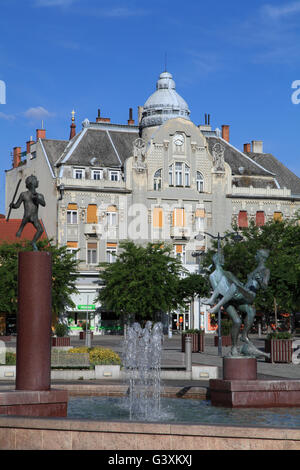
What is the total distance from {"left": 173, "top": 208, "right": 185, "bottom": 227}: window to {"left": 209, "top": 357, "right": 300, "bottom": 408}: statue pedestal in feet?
147

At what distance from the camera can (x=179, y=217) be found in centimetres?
6312

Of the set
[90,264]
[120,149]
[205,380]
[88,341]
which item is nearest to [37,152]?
[120,149]

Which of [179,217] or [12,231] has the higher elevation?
[179,217]

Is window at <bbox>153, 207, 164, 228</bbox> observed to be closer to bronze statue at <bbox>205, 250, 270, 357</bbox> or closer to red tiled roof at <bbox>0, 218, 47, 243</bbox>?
red tiled roof at <bbox>0, 218, 47, 243</bbox>

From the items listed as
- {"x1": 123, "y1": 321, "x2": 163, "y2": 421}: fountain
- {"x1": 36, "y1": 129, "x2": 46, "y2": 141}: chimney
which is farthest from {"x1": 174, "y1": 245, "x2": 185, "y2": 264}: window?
{"x1": 123, "y1": 321, "x2": 163, "y2": 421}: fountain

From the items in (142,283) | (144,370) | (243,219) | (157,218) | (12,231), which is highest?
(243,219)

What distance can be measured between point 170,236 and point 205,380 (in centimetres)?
3816

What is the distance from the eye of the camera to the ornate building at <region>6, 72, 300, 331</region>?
198ft

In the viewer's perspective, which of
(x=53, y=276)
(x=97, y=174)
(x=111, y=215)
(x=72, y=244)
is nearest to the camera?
(x=53, y=276)

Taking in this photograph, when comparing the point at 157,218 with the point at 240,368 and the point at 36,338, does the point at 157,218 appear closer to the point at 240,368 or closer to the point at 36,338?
the point at 240,368

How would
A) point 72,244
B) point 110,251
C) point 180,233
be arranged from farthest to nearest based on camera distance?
point 180,233 < point 110,251 < point 72,244

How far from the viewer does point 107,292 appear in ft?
182

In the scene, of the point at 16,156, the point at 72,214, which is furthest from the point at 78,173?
the point at 16,156

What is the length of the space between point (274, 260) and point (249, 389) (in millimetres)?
33316
